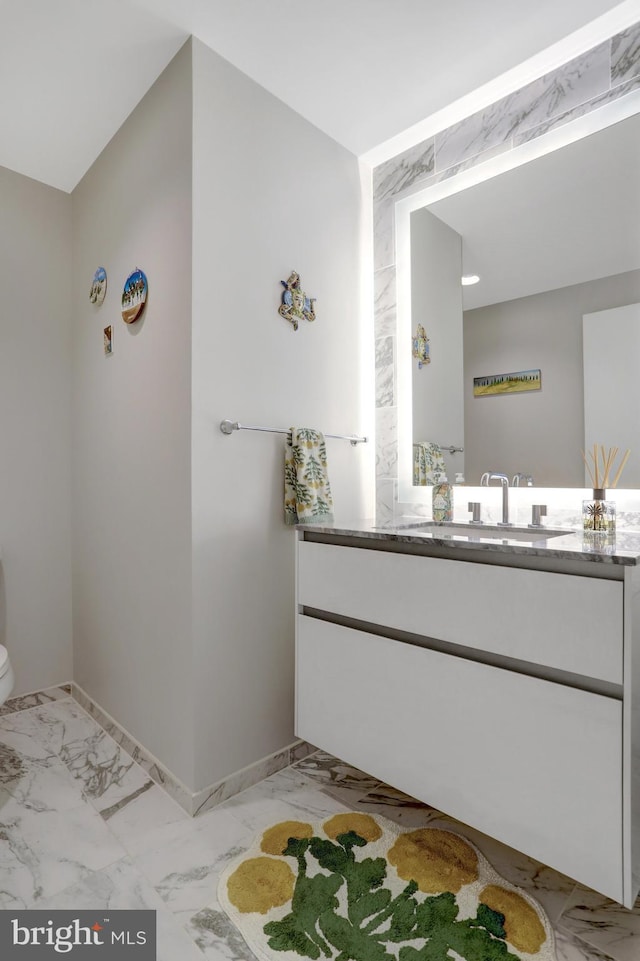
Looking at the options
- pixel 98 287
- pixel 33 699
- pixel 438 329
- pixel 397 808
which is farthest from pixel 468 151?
pixel 33 699

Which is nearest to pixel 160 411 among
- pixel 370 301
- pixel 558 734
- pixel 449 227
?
pixel 370 301

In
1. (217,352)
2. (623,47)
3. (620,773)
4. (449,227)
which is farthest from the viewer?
(449,227)

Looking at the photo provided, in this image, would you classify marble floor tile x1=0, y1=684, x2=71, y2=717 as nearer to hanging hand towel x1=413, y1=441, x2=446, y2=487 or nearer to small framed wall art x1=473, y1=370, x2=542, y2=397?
hanging hand towel x1=413, y1=441, x2=446, y2=487

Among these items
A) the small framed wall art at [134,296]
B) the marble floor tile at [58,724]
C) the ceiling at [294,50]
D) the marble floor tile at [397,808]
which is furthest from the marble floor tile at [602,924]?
the ceiling at [294,50]

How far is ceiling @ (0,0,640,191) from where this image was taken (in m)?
1.55

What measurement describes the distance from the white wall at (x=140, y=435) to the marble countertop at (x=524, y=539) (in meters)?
0.53

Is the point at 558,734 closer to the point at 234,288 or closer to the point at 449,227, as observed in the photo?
the point at 234,288

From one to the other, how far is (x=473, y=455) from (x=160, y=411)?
44.2 inches

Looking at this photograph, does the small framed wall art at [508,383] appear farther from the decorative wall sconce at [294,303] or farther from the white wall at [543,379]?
the decorative wall sconce at [294,303]

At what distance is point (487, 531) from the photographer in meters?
1.74

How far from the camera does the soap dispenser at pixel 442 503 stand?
1.91 m

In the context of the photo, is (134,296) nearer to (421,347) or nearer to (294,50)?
(294,50)

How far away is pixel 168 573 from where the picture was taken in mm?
1765

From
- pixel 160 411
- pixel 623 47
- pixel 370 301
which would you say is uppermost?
pixel 623 47
